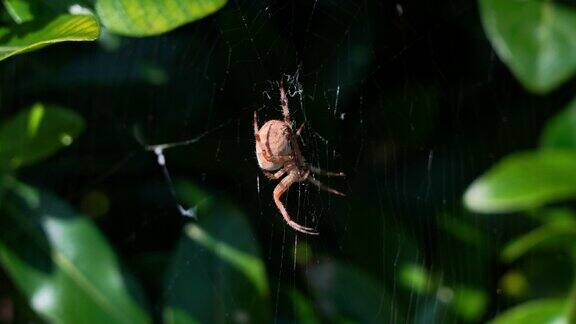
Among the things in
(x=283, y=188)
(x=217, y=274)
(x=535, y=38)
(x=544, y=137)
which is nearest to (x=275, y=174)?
(x=283, y=188)

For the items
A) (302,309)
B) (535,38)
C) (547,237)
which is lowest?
(302,309)

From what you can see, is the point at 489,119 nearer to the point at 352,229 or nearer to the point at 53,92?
the point at 352,229

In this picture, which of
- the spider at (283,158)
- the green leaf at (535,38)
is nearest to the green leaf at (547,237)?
the green leaf at (535,38)

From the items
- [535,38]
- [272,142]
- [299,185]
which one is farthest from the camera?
[299,185]

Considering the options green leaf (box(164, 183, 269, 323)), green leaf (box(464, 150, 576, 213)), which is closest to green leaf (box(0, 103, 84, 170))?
green leaf (box(164, 183, 269, 323))

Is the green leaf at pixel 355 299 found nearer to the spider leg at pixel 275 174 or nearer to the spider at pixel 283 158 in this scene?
the spider at pixel 283 158

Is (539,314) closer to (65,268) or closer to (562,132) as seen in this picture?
(562,132)

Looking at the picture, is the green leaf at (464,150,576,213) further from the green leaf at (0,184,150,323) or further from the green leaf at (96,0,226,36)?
the green leaf at (0,184,150,323)
